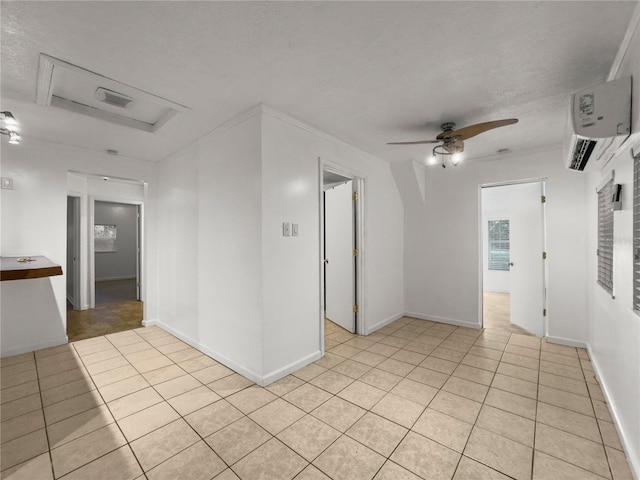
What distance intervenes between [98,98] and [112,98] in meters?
0.11

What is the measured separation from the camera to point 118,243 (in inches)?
348

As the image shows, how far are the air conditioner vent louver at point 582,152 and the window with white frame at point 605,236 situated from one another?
0.24 metres

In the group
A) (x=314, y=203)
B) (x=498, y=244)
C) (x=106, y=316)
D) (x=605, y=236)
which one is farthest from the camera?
(x=498, y=244)

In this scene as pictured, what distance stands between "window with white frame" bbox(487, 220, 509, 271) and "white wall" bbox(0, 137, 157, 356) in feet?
28.1

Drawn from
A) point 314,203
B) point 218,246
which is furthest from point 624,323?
point 218,246

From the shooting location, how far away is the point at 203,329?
331 centimetres

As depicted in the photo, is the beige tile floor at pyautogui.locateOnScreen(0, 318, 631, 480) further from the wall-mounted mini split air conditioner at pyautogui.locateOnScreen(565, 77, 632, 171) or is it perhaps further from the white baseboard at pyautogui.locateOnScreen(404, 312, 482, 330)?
the wall-mounted mini split air conditioner at pyautogui.locateOnScreen(565, 77, 632, 171)

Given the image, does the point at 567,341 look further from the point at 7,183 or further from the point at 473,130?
the point at 7,183

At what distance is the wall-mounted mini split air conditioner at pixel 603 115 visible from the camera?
166cm

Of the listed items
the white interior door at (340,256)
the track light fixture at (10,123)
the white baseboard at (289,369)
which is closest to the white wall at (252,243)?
the white baseboard at (289,369)

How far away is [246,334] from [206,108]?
2184 mm

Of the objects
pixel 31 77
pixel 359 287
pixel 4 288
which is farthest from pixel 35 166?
pixel 359 287

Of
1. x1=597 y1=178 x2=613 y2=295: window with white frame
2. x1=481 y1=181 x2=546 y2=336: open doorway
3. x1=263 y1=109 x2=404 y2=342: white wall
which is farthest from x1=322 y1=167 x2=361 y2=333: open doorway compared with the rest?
x1=597 y1=178 x2=613 y2=295: window with white frame

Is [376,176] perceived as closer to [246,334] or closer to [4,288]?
[246,334]
